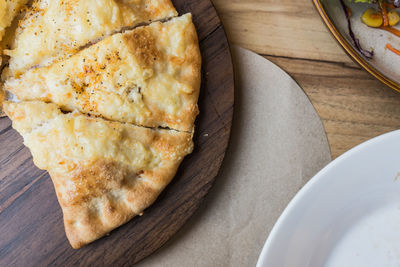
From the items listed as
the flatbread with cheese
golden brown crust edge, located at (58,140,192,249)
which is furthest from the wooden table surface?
the flatbread with cheese

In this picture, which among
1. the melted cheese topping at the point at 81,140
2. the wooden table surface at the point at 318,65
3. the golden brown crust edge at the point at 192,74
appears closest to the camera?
the melted cheese topping at the point at 81,140

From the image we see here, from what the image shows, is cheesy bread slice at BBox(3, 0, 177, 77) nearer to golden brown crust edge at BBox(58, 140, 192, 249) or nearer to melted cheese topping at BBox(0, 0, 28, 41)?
melted cheese topping at BBox(0, 0, 28, 41)

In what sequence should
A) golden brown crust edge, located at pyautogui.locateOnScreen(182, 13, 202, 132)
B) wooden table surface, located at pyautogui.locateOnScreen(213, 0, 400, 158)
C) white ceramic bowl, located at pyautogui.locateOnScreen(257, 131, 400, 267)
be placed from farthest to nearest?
wooden table surface, located at pyautogui.locateOnScreen(213, 0, 400, 158)
golden brown crust edge, located at pyautogui.locateOnScreen(182, 13, 202, 132)
white ceramic bowl, located at pyautogui.locateOnScreen(257, 131, 400, 267)

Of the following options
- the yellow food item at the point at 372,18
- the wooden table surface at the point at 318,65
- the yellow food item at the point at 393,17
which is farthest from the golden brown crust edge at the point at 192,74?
the yellow food item at the point at 393,17

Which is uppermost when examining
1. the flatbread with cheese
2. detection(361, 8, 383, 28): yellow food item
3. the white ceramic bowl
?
the flatbread with cheese

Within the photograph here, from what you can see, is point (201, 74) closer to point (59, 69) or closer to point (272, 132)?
point (272, 132)

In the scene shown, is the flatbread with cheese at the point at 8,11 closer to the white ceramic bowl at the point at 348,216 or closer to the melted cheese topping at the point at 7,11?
the melted cheese topping at the point at 7,11

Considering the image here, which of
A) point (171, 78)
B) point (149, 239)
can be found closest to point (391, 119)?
point (171, 78)
